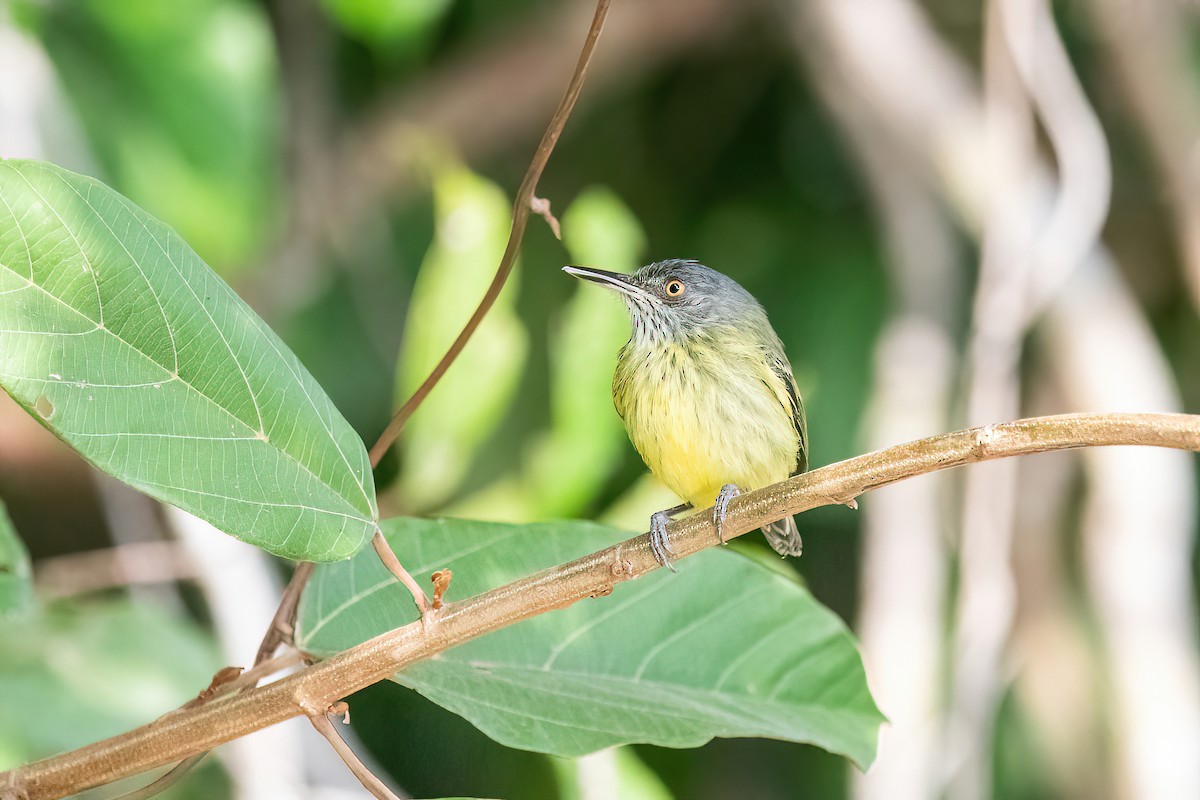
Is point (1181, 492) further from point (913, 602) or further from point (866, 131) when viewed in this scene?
point (866, 131)

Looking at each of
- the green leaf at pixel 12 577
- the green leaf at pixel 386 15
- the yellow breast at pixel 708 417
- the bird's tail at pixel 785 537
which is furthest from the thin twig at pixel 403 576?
the green leaf at pixel 386 15

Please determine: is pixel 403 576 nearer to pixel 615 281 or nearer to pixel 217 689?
pixel 217 689

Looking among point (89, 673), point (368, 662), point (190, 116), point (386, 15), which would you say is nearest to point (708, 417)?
point (368, 662)

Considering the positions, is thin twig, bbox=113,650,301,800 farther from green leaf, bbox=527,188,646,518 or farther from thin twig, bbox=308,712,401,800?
green leaf, bbox=527,188,646,518

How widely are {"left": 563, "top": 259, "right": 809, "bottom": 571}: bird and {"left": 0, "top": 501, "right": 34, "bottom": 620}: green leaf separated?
929 mm

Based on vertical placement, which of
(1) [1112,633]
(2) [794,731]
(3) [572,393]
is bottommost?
(2) [794,731]

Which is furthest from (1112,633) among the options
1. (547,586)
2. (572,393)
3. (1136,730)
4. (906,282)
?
(547,586)

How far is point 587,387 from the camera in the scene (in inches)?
107

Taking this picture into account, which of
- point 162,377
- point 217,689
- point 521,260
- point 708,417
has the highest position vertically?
point 521,260

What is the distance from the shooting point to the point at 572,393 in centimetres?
272

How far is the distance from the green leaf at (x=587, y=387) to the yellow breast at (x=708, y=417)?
0.33 metres

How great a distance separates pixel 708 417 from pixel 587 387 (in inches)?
22.4

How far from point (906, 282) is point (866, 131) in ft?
1.76

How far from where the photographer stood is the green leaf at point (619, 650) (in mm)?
1355
